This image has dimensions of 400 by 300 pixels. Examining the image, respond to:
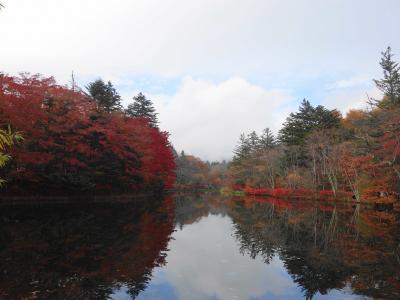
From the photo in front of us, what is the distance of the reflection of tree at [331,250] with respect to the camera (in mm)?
8773

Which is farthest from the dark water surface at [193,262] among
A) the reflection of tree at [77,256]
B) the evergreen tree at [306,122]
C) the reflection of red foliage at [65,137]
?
the evergreen tree at [306,122]

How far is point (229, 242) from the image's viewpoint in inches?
580

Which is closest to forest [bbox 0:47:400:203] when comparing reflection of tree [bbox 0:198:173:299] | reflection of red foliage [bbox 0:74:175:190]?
reflection of red foliage [bbox 0:74:175:190]

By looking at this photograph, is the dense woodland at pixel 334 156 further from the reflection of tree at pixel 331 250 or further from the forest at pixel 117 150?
the reflection of tree at pixel 331 250

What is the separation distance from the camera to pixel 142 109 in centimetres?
6094

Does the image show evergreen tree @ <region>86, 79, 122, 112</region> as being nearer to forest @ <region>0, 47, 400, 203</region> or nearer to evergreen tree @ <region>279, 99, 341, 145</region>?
forest @ <region>0, 47, 400, 203</region>

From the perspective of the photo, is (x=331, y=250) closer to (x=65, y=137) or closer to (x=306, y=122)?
(x=65, y=137)

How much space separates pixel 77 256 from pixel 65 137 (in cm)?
2149

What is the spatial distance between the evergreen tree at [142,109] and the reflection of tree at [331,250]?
141 feet

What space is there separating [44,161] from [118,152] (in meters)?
8.52

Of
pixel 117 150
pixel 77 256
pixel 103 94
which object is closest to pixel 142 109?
pixel 103 94

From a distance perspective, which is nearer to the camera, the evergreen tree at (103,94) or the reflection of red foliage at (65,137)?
the reflection of red foliage at (65,137)

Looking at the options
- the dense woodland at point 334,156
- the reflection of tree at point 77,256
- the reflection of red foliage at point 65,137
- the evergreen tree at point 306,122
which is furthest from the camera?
the evergreen tree at point 306,122

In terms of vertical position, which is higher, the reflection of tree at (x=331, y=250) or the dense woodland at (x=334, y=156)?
the dense woodland at (x=334, y=156)
